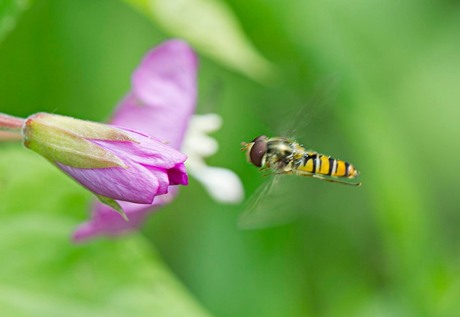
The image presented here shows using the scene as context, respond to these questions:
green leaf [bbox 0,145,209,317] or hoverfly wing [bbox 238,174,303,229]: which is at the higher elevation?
hoverfly wing [bbox 238,174,303,229]

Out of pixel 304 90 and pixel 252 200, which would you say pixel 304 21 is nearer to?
pixel 304 90

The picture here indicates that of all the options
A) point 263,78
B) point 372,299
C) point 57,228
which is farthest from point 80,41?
point 372,299

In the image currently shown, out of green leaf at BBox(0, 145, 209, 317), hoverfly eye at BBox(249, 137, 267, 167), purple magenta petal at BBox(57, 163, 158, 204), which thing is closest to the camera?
purple magenta petal at BBox(57, 163, 158, 204)

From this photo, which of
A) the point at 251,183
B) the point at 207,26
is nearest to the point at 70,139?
the point at 207,26

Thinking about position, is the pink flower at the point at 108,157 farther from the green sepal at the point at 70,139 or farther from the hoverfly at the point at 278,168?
the hoverfly at the point at 278,168

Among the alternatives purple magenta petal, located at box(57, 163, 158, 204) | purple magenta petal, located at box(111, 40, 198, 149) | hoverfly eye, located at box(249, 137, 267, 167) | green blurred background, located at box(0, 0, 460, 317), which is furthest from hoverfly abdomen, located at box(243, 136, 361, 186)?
purple magenta petal, located at box(57, 163, 158, 204)

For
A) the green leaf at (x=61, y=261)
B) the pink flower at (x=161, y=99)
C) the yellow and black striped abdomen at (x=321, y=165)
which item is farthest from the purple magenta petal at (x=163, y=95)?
the green leaf at (x=61, y=261)

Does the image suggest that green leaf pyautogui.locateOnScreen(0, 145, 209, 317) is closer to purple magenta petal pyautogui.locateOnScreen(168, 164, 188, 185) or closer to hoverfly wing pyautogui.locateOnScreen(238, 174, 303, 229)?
hoverfly wing pyautogui.locateOnScreen(238, 174, 303, 229)
